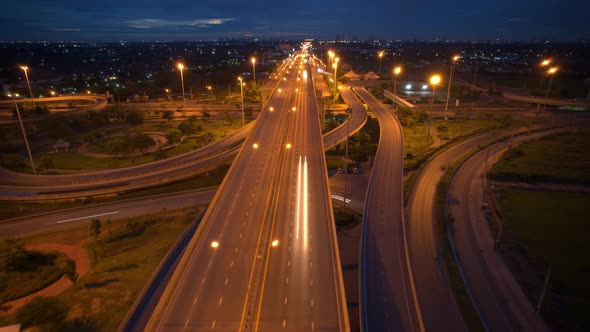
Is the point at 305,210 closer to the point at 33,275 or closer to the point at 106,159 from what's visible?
the point at 33,275

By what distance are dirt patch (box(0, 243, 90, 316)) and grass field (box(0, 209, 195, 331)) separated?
70cm

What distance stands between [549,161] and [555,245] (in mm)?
25979

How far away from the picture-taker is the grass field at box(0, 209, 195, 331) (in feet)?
78.5

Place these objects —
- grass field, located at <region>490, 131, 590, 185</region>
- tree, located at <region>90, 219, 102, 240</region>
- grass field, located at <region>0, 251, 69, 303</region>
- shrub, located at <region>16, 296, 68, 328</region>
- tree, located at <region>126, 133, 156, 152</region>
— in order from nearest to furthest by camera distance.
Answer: shrub, located at <region>16, 296, 68, 328</region> → grass field, located at <region>0, 251, 69, 303</region> → tree, located at <region>90, 219, 102, 240</region> → grass field, located at <region>490, 131, 590, 185</region> → tree, located at <region>126, 133, 156, 152</region>

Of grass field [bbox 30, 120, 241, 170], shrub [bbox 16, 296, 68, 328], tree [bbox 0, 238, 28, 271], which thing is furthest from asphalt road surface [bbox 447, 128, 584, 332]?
grass field [bbox 30, 120, 241, 170]

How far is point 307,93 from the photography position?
270 ft

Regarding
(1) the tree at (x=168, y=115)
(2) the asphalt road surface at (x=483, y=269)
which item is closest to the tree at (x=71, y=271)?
(2) the asphalt road surface at (x=483, y=269)

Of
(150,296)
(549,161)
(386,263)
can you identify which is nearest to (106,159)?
(150,296)

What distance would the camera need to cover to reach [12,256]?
2783 cm

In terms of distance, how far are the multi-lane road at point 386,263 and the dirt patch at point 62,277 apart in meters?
23.4

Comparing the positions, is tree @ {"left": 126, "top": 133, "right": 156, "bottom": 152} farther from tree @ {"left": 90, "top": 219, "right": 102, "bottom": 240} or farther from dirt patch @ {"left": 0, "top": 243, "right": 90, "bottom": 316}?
tree @ {"left": 90, "top": 219, "right": 102, "bottom": 240}

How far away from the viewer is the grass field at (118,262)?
23938 millimetres

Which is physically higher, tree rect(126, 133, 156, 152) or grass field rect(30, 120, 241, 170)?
tree rect(126, 133, 156, 152)

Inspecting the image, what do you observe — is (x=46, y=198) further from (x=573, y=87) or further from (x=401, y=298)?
(x=573, y=87)
